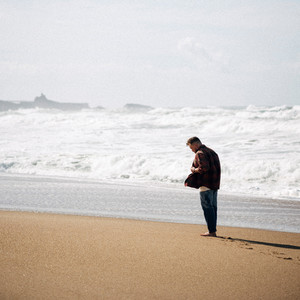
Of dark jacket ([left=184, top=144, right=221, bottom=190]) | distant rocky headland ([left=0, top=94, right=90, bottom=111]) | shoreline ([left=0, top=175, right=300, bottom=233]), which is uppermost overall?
distant rocky headland ([left=0, top=94, right=90, bottom=111])

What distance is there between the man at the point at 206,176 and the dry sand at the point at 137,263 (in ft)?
0.87

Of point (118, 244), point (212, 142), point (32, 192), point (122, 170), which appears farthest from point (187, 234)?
point (212, 142)

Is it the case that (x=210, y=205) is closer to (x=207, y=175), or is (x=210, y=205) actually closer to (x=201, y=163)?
(x=207, y=175)

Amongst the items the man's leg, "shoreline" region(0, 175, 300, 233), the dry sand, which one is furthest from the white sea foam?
the dry sand

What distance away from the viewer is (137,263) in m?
4.31

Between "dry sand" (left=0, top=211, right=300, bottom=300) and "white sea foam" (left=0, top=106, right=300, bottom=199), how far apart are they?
5.99 metres

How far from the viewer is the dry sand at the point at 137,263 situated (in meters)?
3.59

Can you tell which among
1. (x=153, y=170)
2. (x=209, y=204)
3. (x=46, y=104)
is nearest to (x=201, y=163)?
(x=209, y=204)

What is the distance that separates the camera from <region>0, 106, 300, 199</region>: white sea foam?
13.1 meters

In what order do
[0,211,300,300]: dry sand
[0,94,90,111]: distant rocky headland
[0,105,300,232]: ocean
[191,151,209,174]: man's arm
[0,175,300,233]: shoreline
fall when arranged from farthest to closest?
[0,94,90,111]: distant rocky headland < [0,105,300,232]: ocean < [0,175,300,233]: shoreline < [191,151,209,174]: man's arm < [0,211,300,300]: dry sand

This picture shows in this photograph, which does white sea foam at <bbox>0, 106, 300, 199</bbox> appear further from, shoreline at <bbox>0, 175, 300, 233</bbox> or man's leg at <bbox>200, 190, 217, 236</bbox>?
man's leg at <bbox>200, 190, 217, 236</bbox>

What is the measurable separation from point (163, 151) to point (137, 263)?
13131 millimetres

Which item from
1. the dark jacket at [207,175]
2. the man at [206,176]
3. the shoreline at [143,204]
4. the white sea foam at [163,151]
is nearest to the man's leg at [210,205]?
the man at [206,176]

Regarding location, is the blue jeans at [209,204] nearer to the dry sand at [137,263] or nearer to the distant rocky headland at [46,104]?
the dry sand at [137,263]
